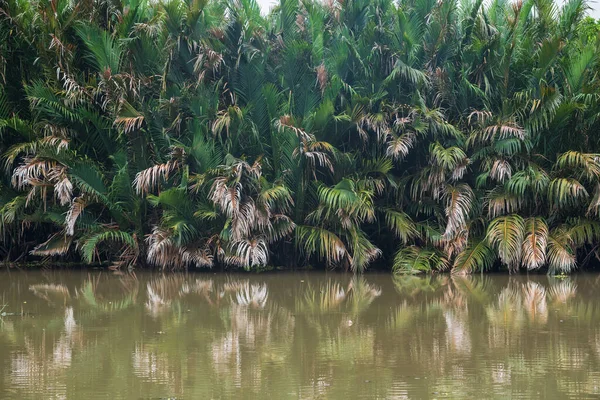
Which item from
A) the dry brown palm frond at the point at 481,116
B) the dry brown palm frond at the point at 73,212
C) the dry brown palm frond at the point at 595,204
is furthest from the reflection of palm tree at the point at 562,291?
the dry brown palm frond at the point at 73,212

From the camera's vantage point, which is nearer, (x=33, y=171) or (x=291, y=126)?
(x=291, y=126)

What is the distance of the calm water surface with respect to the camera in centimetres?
552

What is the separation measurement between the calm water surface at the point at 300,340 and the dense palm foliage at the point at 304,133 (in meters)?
1.33

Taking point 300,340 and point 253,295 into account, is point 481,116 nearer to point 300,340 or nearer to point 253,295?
point 253,295

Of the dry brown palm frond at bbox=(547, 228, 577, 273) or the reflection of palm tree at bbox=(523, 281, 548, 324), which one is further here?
the dry brown palm frond at bbox=(547, 228, 577, 273)

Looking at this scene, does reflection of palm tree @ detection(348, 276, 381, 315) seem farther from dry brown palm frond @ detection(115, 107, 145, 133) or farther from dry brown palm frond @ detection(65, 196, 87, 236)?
dry brown palm frond @ detection(65, 196, 87, 236)

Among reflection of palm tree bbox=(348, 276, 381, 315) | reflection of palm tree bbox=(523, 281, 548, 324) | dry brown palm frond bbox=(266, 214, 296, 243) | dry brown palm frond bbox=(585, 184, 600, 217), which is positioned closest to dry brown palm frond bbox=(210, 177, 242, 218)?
dry brown palm frond bbox=(266, 214, 296, 243)

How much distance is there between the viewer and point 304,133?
12125 millimetres

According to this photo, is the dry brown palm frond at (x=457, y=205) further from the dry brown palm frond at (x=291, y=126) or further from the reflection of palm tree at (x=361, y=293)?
the dry brown palm frond at (x=291, y=126)

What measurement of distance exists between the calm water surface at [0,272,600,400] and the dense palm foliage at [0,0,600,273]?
4.35 ft

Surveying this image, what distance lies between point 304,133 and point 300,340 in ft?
18.0

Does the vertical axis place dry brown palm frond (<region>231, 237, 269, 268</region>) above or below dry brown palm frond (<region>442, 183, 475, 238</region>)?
below

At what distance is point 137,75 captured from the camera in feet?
42.9

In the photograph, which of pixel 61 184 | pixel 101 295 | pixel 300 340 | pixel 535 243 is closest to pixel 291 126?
pixel 61 184
